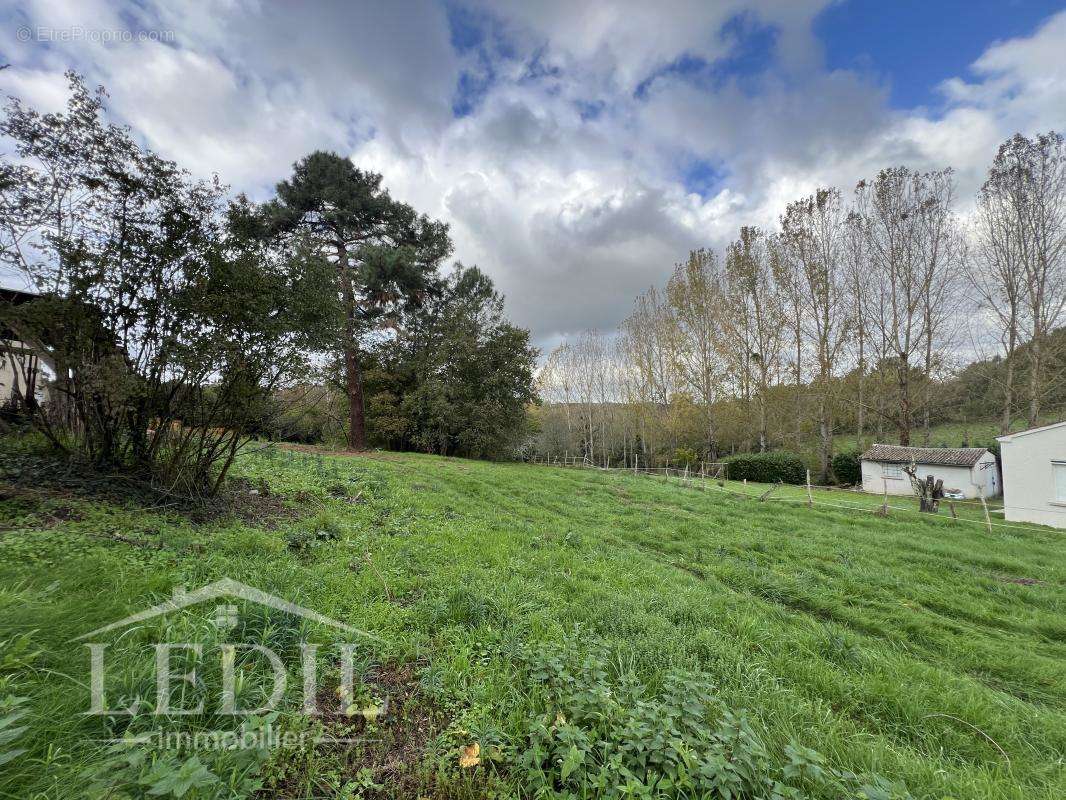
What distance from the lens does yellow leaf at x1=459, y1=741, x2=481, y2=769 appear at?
1.87 m

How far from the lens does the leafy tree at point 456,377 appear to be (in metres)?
20.4

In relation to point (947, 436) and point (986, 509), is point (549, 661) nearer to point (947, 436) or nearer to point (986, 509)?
point (986, 509)

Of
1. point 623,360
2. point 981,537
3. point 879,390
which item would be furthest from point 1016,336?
point 623,360

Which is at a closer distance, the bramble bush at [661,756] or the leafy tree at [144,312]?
the bramble bush at [661,756]

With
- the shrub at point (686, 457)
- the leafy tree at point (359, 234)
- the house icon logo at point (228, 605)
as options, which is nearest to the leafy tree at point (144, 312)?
the house icon logo at point (228, 605)

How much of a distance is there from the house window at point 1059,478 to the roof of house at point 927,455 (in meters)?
6.65

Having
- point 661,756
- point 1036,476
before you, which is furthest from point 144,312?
point 1036,476

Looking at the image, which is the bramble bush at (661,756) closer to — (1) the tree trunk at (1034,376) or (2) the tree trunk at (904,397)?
(1) the tree trunk at (1034,376)

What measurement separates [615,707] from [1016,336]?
27488 mm

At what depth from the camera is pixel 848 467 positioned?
2306cm

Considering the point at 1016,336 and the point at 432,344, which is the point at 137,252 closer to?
the point at 432,344

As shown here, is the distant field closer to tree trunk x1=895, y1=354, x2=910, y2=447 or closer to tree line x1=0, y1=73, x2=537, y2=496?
tree trunk x1=895, y1=354, x2=910, y2=447

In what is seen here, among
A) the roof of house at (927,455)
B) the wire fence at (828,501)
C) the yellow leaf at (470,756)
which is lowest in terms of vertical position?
the wire fence at (828,501)

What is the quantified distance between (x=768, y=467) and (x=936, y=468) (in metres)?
7.28
